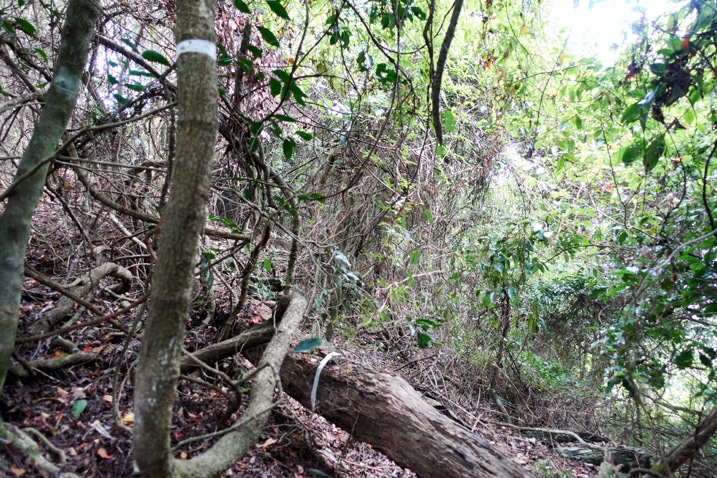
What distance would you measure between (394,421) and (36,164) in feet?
7.29

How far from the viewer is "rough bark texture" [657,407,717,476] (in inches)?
93.4

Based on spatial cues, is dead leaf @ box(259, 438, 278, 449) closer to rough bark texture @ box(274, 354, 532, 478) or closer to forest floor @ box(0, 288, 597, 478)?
forest floor @ box(0, 288, 597, 478)

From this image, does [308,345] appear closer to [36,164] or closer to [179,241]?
[179,241]

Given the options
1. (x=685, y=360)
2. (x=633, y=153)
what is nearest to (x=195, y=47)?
(x=633, y=153)

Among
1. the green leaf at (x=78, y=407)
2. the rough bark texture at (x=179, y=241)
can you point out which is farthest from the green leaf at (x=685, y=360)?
the green leaf at (x=78, y=407)

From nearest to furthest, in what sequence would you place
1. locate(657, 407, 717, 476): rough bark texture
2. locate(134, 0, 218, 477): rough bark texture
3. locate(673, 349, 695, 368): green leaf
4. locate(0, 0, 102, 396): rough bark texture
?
locate(134, 0, 218, 477): rough bark texture, locate(0, 0, 102, 396): rough bark texture, locate(657, 407, 717, 476): rough bark texture, locate(673, 349, 695, 368): green leaf

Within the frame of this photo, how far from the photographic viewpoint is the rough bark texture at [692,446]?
7.78 feet

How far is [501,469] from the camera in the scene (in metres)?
2.39

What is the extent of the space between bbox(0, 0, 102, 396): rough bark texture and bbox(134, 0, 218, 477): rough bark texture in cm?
98

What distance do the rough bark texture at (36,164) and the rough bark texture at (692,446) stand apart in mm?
3425

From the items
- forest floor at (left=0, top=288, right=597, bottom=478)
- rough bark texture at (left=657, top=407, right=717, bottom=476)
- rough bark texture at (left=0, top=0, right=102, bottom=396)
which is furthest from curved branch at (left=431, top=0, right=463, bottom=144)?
rough bark texture at (left=657, top=407, right=717, bottom=476)

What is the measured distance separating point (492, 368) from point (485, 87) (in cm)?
318

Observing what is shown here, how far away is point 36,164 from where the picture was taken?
1.80m

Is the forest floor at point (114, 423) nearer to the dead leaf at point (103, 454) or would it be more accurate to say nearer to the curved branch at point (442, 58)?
the dead leaf at point (103, 454)
